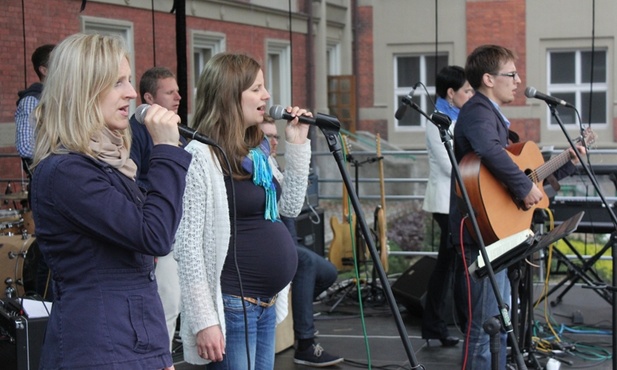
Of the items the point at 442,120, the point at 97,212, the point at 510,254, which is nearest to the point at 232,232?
the point at 97,212

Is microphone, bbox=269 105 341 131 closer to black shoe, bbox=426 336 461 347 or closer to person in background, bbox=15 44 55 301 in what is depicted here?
person in background, bbox=15 44 55 301

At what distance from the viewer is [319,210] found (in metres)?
7.83

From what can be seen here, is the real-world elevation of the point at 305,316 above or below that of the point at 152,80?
below

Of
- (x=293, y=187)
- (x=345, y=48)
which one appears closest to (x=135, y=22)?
(x=345, y=48)

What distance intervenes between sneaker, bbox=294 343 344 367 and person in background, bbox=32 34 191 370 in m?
3.44

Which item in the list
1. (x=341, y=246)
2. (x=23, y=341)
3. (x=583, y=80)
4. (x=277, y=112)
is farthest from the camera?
(x=583, y=80)

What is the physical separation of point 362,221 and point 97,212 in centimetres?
88

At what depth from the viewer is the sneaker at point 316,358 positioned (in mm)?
5719

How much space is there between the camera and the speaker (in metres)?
6.77

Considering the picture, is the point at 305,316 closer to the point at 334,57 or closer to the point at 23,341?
the point at 23,341

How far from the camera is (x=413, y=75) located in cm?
886

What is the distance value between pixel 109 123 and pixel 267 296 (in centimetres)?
107

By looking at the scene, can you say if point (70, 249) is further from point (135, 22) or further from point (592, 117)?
point (592, 117)

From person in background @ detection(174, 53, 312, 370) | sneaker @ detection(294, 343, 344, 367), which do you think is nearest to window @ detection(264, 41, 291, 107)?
sneaker @ detection(294, 343, 344, 367)
